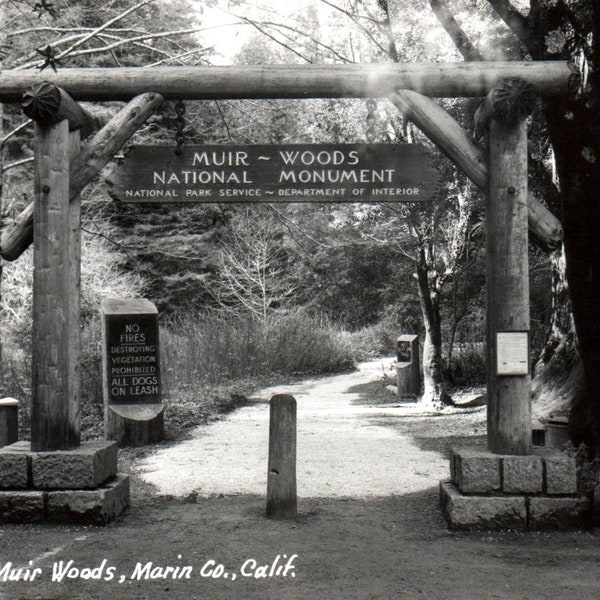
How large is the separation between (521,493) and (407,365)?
439 inches

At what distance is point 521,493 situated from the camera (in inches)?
211

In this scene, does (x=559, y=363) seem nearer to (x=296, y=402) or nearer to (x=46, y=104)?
(x=296, y=402)

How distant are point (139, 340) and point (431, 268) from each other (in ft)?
21.9

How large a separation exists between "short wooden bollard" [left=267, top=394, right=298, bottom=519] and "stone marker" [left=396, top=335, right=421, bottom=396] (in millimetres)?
10878

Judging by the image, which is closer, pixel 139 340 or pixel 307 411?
pixel 139 340

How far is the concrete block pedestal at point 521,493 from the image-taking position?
5332mm

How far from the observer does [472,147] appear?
5609mm

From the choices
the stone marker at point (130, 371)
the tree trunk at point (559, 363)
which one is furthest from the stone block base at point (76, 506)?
the tree trunk at point (559, 363)

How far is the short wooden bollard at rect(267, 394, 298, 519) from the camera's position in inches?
227

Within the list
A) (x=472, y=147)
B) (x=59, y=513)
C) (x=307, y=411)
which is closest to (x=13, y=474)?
(x=59, y=513)

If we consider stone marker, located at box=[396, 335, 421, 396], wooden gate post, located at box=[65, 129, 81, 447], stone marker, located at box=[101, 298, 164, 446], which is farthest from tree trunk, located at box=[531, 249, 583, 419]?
stone marker, located at box=[396, 335, 421, 396]

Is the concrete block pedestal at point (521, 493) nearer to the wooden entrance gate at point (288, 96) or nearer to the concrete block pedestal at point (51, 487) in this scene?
the wooden entrance gate at point (288, 96)

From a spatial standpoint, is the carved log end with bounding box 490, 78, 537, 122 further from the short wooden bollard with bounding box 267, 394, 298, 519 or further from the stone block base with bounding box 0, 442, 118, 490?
the stone block base with bounding box 0, 442, 118, 490

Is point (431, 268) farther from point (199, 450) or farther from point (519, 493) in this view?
point (519, 493)
